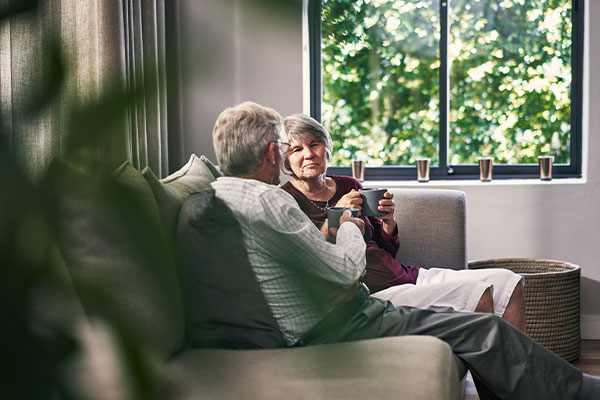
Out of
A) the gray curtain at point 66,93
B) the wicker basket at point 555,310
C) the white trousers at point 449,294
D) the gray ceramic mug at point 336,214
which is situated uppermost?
the gray curtain at point 66,93

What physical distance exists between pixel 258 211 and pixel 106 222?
4.46 feet

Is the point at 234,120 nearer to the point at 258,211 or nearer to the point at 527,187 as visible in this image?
the point at 258,211

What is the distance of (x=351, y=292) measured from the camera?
1.54 m

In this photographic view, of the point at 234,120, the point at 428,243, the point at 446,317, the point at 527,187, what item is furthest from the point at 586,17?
the point at 234,120

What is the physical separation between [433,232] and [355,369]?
249 centimetres

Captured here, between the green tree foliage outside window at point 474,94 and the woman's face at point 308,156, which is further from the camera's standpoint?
the green tree foliage outside window at point 474,94

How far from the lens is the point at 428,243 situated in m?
2.80

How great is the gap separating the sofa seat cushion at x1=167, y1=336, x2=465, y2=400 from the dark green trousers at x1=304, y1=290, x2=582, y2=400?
0.07m

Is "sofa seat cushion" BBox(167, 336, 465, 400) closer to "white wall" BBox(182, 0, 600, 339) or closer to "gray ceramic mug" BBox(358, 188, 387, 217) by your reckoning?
"gray ceramic mug" BBox(358, 188, 387, 217)

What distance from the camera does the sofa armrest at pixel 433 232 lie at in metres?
2.79

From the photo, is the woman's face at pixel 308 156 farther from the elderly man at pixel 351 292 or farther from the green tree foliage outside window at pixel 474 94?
the green tree foliage outside window at pixel 474 94

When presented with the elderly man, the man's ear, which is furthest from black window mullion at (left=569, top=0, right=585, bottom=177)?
the man's ear

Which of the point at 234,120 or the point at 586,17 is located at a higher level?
the point at 586,17

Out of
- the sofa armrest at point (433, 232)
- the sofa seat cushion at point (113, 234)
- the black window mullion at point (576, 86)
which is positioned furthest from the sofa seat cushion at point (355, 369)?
the black window mullion at point (576, 86)
